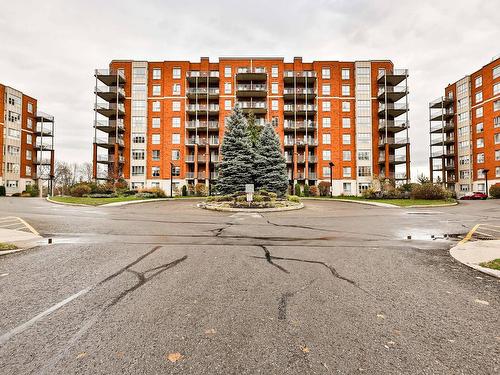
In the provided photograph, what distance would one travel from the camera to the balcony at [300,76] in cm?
5131

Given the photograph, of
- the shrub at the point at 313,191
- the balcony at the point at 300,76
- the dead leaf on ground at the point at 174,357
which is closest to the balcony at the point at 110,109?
the balcony at the point at 300,76

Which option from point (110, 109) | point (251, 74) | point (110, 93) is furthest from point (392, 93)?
point (110, 93)

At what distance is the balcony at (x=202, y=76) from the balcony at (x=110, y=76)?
1257 cm

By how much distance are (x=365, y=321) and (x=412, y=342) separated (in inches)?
21.0

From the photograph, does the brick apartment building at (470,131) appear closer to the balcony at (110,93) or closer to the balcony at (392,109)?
the balcony at (392,109)

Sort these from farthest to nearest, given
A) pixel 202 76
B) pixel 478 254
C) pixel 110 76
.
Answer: pixel 202 76, pixel 110 76, pixel 478 254

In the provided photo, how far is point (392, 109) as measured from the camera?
5006cm

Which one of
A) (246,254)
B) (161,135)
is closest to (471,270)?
(246,254)

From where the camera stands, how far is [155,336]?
9.45 feet

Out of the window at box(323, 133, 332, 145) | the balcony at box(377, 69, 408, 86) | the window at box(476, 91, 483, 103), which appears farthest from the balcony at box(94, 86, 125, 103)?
the window at box(476, 91, 483, 103)

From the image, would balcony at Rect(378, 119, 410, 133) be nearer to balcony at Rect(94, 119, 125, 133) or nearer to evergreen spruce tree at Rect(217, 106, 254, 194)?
evergreen spruce tree at Rect(217, 106, 254, 194)

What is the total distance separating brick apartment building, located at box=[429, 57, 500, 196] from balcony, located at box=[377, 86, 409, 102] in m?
17.4

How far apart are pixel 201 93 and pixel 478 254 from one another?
50.7 metres

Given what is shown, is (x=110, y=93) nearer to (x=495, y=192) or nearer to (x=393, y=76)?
(x=393, y=76)
